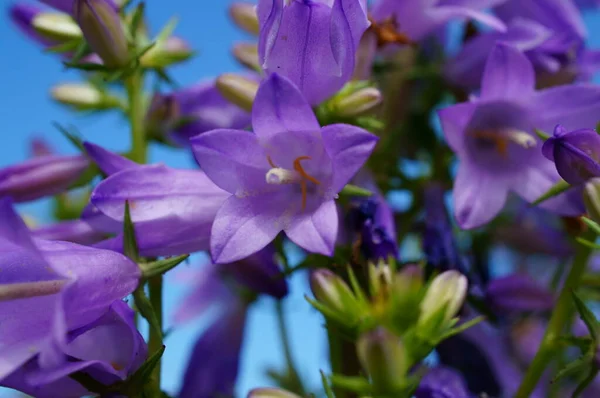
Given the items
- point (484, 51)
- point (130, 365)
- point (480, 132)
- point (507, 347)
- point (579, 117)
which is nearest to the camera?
point (130, 365)

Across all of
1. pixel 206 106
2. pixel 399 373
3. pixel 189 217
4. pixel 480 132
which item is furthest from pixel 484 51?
pixel 399 373

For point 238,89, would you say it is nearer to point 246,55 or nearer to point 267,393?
point 246,55

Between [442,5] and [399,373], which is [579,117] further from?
[399,373]

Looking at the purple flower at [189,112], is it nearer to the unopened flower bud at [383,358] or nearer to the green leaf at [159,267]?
the green leaf at [159,267]

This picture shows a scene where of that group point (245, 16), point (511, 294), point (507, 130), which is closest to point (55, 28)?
point (245, 16)

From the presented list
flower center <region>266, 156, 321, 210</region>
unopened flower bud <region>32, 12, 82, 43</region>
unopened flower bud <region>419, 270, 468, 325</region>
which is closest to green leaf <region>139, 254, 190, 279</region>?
flower center <region>266, 156, 321, 210</region>

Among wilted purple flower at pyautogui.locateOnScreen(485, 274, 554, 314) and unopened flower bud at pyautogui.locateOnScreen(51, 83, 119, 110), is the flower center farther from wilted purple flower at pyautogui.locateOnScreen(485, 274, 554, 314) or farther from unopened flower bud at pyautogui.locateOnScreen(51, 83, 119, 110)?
unopened flower bud at pyautogui.locateOnScreen(51, 83, 119, 110)
